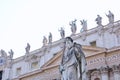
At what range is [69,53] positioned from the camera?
500 inches

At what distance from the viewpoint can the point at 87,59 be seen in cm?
3278

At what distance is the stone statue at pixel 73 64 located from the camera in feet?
39.7

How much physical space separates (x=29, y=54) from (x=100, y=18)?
41.1ft

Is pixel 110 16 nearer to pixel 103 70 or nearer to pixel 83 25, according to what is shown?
pixel 83 25

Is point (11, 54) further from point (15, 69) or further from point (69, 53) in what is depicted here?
point (69, 53)

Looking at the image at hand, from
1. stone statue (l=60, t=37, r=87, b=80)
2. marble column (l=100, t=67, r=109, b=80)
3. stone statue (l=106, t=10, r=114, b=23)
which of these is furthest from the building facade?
stone statue (l=60, t=37, r=87, b=80)

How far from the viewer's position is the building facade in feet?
102

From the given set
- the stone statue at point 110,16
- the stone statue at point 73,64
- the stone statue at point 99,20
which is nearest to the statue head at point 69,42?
the stone statue at point 73,64

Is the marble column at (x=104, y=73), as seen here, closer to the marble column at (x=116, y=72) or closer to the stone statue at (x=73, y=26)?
the marble column at (x=116, y=72)

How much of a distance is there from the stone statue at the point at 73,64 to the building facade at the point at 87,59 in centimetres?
1816

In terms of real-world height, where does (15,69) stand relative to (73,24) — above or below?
below

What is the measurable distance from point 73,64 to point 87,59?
Result: 2069 cm

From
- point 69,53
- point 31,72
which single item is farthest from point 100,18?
point 69,53

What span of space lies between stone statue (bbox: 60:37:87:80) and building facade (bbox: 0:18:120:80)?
1816 centimetres
